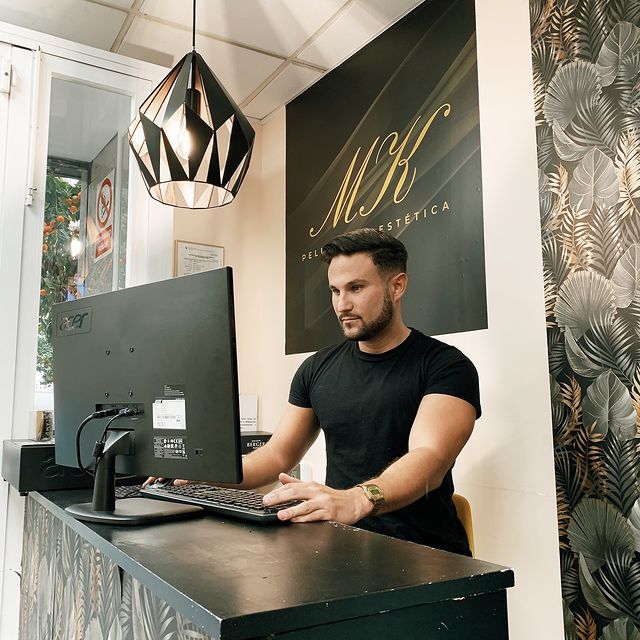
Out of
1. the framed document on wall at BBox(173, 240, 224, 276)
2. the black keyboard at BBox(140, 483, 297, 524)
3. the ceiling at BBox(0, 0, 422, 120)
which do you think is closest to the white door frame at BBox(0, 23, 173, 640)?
the ceiling at BBox(0, 0, 422, 120)

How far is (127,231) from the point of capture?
271 centimetres

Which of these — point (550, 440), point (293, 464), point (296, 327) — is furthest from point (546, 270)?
point (296, 327)

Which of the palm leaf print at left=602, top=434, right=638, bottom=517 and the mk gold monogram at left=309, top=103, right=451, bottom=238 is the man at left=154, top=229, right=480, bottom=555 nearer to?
the palm leaf print at left=602, top=434, right=638, bottom=517

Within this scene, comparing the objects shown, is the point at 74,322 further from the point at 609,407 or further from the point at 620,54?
the point at 620,54

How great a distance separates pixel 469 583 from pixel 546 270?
1.35 m

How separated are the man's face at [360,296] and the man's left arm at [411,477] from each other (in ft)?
1.09

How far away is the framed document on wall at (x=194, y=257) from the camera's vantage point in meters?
Result: 3.38

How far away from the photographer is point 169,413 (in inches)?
46.9

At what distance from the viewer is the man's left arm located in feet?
3.97

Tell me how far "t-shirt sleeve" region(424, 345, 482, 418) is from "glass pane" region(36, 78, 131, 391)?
148 cm

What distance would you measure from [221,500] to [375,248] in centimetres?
109

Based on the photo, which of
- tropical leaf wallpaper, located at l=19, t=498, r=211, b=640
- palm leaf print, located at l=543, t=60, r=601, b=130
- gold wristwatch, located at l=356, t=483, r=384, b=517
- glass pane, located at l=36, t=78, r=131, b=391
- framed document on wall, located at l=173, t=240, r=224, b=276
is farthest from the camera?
framed document on wall, located at l=173, t=240, r=224, b=276

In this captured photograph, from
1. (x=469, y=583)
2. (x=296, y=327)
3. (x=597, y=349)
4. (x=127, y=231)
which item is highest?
(x=127, y=231)

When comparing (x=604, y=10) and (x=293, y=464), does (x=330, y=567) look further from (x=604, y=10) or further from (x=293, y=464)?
(x=604, y=10)
